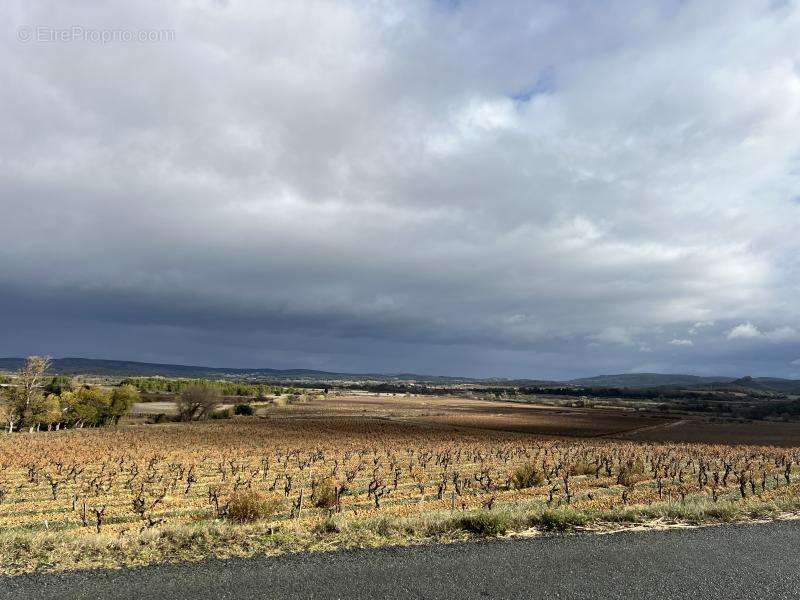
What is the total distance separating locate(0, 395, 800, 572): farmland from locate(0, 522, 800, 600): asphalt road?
3.46 ft

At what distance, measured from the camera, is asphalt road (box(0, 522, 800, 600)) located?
8.30 meters

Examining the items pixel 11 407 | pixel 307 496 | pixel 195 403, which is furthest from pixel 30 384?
pixel 307 496

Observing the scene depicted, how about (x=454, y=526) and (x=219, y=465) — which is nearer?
(x=454, y=526)

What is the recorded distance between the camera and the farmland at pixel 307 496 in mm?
11289

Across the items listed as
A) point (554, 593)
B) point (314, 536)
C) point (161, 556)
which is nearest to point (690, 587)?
point (554, 593)

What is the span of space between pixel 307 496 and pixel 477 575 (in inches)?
633

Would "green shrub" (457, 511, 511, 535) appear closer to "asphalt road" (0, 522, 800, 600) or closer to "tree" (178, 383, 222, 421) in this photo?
"asphalt road" (0, 522, 800, 600)

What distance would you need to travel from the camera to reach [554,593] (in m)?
8.33

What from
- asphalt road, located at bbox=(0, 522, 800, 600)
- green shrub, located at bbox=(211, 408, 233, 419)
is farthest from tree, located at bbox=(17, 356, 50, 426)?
asphalt road, located at bbox=(0, 522, 800, 600)

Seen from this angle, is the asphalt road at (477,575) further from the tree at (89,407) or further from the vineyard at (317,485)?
the tree at (89,407)

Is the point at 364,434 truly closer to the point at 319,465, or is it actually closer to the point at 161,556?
the point at 319,465

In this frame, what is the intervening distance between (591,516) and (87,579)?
11834 millimetres

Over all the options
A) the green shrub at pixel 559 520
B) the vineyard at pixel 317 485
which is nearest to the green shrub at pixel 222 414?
the vineyard at pixel 317 485

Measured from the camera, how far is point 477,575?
29.9 feet
